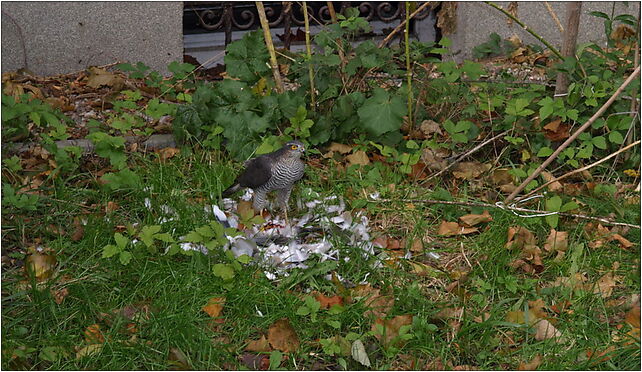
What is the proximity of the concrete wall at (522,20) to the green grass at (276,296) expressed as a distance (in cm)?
229

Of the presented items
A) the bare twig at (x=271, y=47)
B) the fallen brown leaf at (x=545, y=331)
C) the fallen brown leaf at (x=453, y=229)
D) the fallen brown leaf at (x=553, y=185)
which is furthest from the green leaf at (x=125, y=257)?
the fallen brown leaf at (x=553, y=185)

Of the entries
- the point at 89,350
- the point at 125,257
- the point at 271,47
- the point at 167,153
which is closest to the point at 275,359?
the point at 89,350

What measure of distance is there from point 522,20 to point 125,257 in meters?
3.81

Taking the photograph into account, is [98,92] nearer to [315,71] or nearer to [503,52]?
[315,71]

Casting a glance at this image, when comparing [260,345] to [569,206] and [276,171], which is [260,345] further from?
[569,206]

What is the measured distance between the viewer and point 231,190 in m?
3.98

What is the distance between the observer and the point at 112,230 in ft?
12.2

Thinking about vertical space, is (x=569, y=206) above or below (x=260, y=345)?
above

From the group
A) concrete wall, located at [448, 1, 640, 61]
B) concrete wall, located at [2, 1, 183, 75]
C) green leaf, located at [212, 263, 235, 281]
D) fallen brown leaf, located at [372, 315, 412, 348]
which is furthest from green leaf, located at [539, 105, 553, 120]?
concrete wall, located at [2, 1, 183, 75]

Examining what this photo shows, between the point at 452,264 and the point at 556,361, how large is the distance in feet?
2.51

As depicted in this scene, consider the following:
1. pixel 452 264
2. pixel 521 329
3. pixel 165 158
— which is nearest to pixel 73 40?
pixel 165 158

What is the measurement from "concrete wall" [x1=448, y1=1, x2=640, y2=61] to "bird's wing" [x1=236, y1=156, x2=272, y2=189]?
8.73ft

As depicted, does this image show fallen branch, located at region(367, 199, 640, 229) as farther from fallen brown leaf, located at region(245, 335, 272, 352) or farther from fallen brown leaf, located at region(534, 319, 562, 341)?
fallen brown leaf, located at region(245, 335, 272, 352)

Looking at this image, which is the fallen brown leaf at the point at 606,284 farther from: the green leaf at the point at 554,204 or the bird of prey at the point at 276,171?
the bird of prey at the point at 276,171
